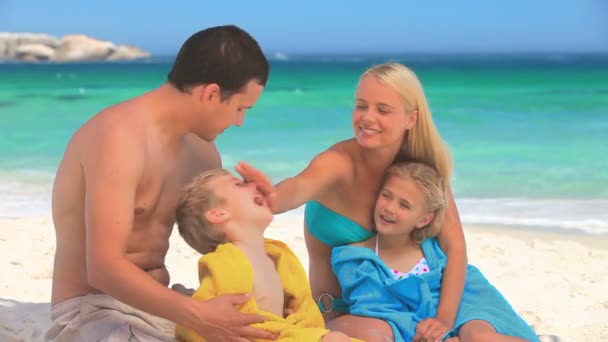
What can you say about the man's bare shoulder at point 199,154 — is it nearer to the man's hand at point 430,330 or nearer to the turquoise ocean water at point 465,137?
the man's hand at point 430,330

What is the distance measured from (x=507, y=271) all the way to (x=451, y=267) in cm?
255

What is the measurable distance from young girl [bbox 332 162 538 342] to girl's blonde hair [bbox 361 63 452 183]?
102 millimetres

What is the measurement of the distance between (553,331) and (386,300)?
1.62 metres

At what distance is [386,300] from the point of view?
357 cm

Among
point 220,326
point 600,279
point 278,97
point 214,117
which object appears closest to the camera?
point 220,326

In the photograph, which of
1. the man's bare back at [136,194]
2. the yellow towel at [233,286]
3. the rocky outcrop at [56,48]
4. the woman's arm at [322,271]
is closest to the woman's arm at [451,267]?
the woman's arm at [322,271]

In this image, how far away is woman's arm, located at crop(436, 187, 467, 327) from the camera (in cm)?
352

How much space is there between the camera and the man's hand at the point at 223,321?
9.05 ft

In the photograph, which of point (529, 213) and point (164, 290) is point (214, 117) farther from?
point (529, 213)

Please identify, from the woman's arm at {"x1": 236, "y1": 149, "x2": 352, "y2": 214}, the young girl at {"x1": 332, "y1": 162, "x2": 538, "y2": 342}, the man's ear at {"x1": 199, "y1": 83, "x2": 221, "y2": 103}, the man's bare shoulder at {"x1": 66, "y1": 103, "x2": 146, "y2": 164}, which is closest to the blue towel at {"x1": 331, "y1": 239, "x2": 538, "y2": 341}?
the young girl at {"x1": 332, "y1": 162, "x2": 538, "y2": 342}

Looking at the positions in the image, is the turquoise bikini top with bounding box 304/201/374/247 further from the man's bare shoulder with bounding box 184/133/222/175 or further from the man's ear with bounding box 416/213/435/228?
the man's bare shoulder with bounding box 184/133/222/175

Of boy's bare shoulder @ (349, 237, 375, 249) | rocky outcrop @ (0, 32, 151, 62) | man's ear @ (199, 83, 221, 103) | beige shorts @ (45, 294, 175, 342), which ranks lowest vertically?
rocky outcrop @ (0, 32, 151, 62)

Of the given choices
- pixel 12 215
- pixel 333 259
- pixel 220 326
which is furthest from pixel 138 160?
pixel 12 215

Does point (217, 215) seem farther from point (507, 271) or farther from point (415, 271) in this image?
point (507, 271)
